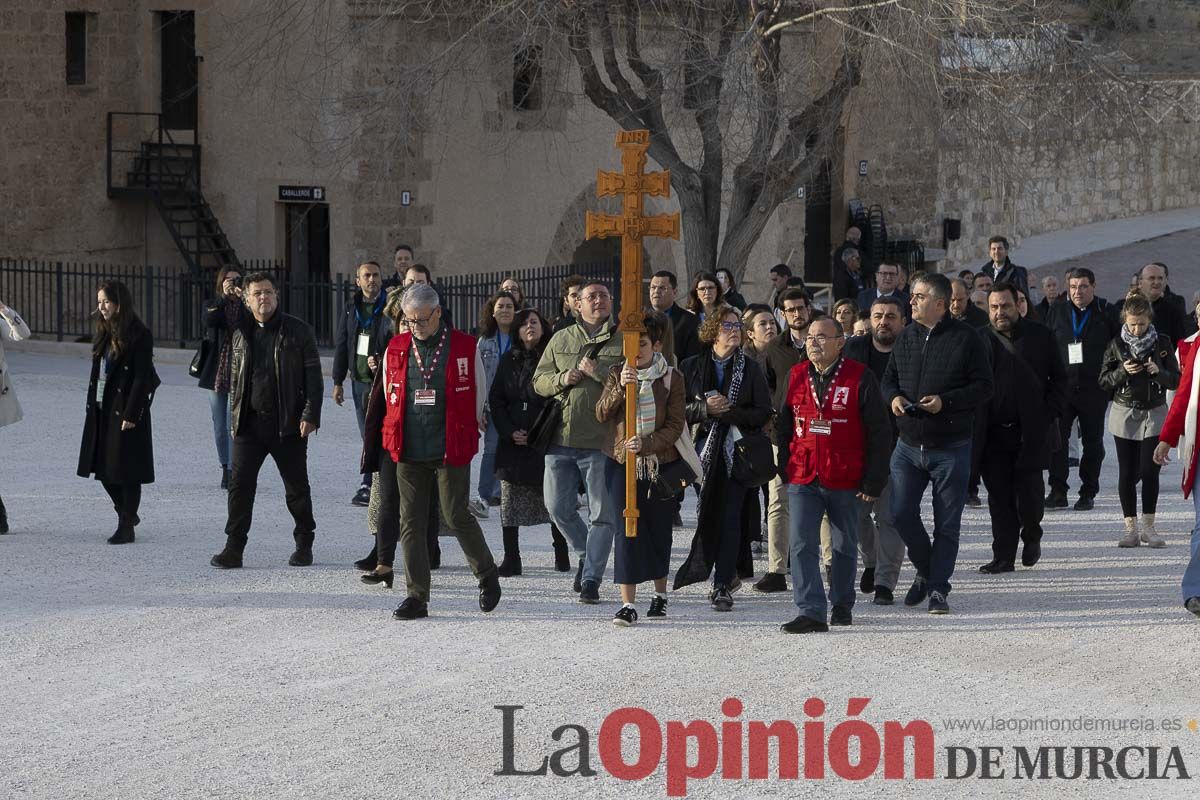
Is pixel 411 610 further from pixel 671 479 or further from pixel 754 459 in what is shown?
pixel 754 459

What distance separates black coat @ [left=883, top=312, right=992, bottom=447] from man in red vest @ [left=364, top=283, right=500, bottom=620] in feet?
7.59

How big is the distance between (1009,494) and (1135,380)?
4.99 feet

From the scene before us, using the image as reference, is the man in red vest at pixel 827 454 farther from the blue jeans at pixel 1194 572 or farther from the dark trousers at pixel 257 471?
the dark trousers at pixel 257 471

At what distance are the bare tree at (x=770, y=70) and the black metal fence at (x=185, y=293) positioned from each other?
6.69 ft

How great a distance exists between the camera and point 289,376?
34.5 ft

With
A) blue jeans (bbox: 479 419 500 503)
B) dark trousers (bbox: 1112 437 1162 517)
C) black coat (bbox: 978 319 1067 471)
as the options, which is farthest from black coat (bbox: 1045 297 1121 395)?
blue jeans (bbox: 479 419 500 503)

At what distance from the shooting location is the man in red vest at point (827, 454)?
8992 millimetres

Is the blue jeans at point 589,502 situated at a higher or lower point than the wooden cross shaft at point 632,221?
lower

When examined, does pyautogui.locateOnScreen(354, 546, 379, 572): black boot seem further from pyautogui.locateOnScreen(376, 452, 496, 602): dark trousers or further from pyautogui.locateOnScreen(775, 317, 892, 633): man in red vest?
pyautogui.locateOnScreen(775, 317, 892, 633): man in red vest

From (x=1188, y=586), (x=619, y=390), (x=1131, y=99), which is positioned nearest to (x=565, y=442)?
(x=619, y=390)

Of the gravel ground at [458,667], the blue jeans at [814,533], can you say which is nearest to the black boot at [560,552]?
the gravel ground at [458,667]

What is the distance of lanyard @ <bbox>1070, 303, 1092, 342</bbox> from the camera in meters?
13.4

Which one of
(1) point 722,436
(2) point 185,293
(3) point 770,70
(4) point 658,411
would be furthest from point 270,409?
(2) point 185,293

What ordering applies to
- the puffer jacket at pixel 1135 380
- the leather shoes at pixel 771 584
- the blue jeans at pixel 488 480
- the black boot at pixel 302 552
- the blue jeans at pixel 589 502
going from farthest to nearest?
the blue jeans at pixel 488 480
the puffer jacket at pixel 1135 380
the black boot at pixel 302 552
the leather shoes at pixel 771 584
the blue jeans at pixel 589 502
